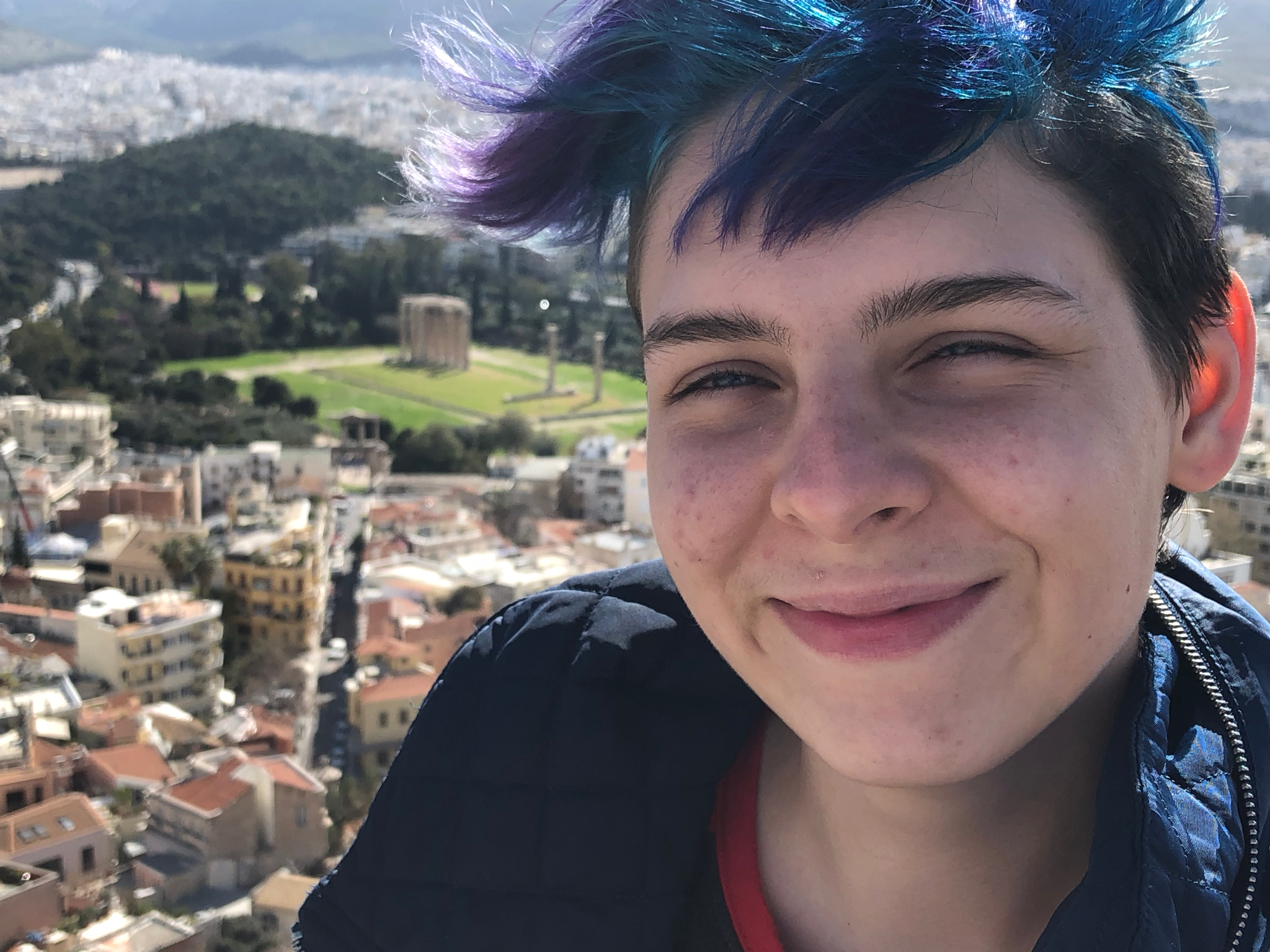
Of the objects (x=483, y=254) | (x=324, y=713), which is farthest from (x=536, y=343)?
(x=324, y=713)

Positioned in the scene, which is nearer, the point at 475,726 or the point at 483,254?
the point at 475,726

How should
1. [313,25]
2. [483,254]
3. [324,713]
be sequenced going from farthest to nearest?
[313,25], [483,254], [324,713]

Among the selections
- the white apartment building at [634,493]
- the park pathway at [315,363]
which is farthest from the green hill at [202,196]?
the white apartment building at [634,493]

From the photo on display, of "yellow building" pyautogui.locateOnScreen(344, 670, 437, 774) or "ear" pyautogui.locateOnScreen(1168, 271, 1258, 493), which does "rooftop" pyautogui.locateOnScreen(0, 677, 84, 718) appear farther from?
"ear" pyautogui.locateOnScreen(1168, 271, 1258, 493)

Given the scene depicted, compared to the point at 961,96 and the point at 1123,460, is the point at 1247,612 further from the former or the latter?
the point at 961,96

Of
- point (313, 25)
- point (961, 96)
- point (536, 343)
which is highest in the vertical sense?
point (313, 25)

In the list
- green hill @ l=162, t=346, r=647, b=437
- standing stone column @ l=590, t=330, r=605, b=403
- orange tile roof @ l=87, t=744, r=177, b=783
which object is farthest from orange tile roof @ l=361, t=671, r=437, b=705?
standing stone column @ l=590, t=330, r=605, b=403
